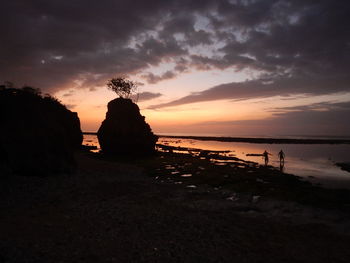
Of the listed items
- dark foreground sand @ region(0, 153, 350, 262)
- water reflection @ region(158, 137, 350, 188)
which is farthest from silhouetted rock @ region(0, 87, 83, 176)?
water reflection @ region(158, 137, 350, 188)

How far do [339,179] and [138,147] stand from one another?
38936mm

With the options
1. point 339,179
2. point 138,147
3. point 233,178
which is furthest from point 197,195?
point 138,147

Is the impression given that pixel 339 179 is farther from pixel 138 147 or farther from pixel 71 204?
pixel 138 147

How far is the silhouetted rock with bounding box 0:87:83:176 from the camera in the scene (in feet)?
73.8

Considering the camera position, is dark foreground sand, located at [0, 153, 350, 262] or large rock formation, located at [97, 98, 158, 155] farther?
large rock formation, located at [97, 98, 158, 155]

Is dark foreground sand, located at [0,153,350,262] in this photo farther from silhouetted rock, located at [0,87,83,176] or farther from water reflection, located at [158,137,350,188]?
water reflection, located at [158,137,350,188]

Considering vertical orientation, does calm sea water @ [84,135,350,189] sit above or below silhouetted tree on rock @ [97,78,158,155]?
below

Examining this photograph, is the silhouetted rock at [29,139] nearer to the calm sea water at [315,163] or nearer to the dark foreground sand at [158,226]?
the dark foreground sand at [158,226]

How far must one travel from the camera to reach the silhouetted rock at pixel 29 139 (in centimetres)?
2250

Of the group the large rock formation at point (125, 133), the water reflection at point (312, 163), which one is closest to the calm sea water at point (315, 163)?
the water reflection at point (312, 163)

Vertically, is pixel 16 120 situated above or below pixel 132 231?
above

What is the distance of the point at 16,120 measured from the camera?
24.8m

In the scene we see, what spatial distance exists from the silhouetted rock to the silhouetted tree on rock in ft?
87.8

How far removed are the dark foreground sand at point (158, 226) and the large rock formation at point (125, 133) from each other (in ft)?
113
